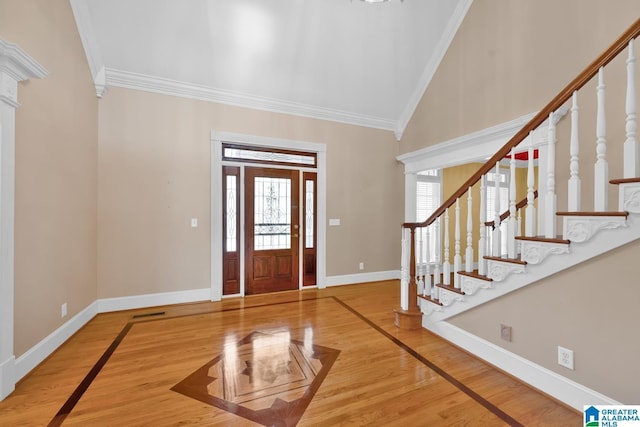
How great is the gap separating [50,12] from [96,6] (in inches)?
26.8

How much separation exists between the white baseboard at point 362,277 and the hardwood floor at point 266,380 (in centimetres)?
154

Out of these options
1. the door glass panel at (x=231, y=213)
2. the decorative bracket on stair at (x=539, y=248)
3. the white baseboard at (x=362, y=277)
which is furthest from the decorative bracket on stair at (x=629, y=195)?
the door glass panel at (x=231, y=213)

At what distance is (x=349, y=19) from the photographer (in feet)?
11.7

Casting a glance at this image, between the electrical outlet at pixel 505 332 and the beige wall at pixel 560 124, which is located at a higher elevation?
the beige wall at pixel 560 124

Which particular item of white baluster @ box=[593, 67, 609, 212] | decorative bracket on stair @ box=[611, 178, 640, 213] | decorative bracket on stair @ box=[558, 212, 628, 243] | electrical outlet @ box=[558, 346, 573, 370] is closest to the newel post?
electrical outlet @ box=[558, 346, 573, 370]

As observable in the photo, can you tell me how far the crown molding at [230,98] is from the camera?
3.56m

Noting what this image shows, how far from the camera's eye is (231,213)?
418cm

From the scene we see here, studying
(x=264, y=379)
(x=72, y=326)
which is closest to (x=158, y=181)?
(x=72, y=326)

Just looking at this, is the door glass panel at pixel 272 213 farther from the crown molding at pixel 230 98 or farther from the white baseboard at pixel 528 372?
the white baseboard at pixel 528 372

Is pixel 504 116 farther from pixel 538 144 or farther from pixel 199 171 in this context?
pixel 199 171

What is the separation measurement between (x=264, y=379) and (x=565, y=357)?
2.15 meters

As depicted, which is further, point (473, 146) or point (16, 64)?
point (473, 146)

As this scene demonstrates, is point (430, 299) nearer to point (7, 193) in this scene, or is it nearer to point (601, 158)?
point (601, 158)

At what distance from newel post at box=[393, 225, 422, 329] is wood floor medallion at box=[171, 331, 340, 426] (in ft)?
3.11
